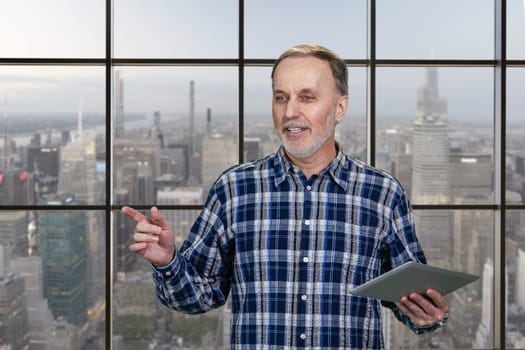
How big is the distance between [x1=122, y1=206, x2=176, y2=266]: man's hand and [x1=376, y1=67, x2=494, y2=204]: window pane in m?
2.07

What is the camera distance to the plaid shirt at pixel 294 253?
5.48 ft

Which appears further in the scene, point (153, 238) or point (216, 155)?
point (216, 155)

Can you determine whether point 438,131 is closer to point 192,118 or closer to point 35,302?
point 192,118

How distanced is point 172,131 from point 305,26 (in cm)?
84

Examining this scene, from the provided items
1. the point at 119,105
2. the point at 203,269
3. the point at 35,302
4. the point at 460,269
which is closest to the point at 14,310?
the point at 35,302

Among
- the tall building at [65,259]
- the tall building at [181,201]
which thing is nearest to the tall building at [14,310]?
the tall building at [65,259]

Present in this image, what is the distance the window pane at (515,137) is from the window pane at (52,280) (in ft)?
6.76

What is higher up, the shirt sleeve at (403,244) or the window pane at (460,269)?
the shirt sleeve at (403,244)

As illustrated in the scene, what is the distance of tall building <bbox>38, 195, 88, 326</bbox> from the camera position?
11.4 feet

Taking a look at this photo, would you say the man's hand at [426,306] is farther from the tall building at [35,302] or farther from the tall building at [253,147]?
the tall building at [35,302]

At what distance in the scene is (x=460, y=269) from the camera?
3535 millimetres

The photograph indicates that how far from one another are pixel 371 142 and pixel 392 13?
2.15 ft

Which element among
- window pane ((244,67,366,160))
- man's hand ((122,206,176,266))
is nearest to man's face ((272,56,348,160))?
man's hand ((122,206,176,266))

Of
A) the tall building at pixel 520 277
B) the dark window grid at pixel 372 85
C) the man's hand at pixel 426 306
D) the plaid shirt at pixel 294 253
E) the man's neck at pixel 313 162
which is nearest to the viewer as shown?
the man's hand at pixel 426 306
